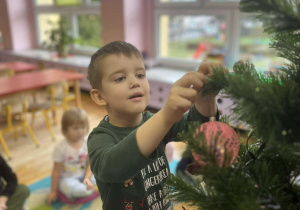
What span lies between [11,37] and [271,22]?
21.3 feet

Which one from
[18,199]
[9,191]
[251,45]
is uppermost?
[251,45]

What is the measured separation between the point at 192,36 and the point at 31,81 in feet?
7.12

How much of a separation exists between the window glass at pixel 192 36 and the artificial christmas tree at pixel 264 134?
3.40m

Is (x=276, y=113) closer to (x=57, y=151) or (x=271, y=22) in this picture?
(x=271, y=22)

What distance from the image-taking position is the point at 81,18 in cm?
529

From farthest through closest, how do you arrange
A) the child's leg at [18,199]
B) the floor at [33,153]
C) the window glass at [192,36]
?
the window glass at [192,36]
the floor at [33,153]
the child's leg at [18,199]

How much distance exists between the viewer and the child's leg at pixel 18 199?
64.9 inches

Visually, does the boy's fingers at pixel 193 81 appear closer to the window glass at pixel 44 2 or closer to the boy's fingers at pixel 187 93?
the boy's fingers at pixel 187 93

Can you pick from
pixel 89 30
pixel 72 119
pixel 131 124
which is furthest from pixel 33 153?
pixel 89 30

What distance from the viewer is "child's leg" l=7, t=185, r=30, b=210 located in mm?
1649

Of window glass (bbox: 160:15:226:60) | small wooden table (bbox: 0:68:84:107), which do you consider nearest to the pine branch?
small wooden table (bbox: 0:68:84:107)

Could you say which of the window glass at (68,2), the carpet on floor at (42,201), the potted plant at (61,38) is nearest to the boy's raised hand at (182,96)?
the carpet on floor at (42,201)

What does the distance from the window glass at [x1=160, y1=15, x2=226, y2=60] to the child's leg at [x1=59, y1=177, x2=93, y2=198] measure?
2.42 meters

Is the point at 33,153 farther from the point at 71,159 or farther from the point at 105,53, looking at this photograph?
the point at 105,53
